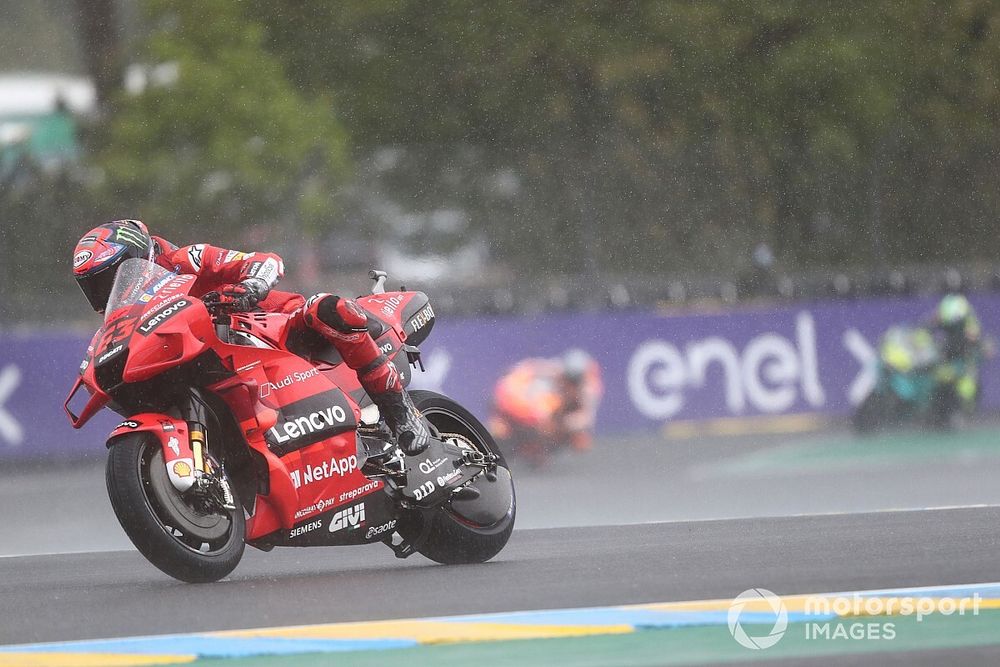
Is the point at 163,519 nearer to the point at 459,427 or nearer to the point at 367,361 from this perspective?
the point at 367,361

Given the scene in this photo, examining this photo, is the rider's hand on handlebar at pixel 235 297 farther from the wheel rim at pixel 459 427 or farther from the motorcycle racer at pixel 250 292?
the wheel rim at pixel 459 427

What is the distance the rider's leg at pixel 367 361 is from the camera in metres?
5.66

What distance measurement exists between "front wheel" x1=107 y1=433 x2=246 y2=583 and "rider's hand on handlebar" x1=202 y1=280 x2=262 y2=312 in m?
0.55

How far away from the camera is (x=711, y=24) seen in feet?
60.7

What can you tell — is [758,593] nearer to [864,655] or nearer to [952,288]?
[864,655]

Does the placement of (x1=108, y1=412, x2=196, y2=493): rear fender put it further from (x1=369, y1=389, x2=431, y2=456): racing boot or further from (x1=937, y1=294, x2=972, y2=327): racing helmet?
(x1=937, y1=294, x2=972, y2=327): racing helmet

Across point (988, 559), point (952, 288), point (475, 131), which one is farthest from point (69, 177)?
point (988, 559)

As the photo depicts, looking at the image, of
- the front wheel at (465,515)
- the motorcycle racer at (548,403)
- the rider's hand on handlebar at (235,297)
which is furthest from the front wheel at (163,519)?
the motorcycle racer at (548,403)

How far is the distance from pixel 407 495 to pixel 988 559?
2.04 meters

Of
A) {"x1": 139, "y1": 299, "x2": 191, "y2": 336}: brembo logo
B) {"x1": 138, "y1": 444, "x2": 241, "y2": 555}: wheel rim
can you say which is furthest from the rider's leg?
{"x1": 138, "y1": 444, "x2": 241, "y2": 555}: wheel rim

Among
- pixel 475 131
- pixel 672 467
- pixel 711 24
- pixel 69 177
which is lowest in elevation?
pixel 672 467

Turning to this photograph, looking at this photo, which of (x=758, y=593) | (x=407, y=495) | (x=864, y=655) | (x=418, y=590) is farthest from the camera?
(x=407, y=495)

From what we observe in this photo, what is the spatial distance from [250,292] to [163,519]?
83cm

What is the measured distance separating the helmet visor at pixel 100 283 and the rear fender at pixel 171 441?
53 centimetres
